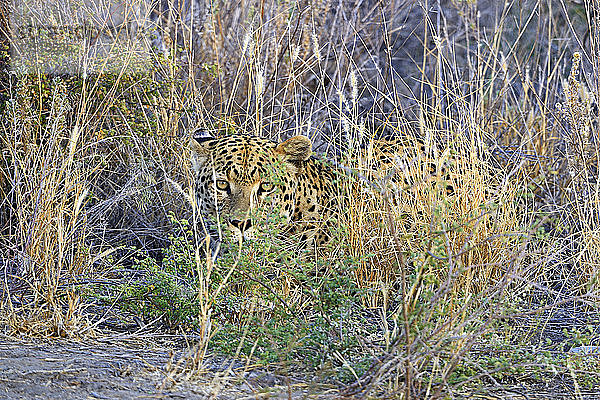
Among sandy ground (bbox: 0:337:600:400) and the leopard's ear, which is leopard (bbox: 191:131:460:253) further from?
sandy ground (bbox: 0:337:600:400)

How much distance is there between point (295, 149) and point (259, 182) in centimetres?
28

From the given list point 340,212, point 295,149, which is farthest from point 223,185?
point 340,212

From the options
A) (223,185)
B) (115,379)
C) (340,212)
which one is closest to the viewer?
(115,379)

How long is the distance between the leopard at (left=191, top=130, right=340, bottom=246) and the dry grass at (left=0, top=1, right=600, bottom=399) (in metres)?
0.18

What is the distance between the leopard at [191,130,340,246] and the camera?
12.4 ft

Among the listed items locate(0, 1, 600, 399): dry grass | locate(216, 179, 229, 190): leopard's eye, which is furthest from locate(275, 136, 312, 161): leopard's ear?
locate(216, 179, 229, 190): leopard's eye

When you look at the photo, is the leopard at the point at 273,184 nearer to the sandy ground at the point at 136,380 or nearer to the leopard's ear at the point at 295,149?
the leopard's ear at the point at 295,149

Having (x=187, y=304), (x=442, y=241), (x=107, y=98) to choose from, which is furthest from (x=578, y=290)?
(x=107, y=98)

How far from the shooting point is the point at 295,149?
3938 millimetres

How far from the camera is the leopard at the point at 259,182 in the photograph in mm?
3785

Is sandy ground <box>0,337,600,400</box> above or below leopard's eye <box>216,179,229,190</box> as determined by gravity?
below

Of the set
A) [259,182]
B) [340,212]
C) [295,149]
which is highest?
[295,149]

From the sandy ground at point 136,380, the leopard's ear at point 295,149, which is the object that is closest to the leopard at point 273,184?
the leopard's ear at point 295,149

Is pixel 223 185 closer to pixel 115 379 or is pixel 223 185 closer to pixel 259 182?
pixel 259 182
